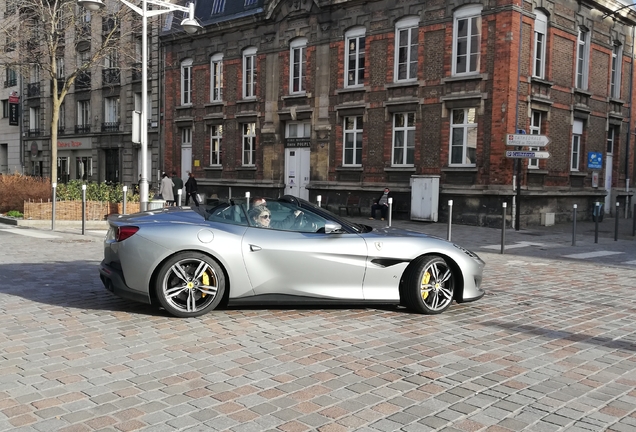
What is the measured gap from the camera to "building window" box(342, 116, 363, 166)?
2525 centimetres

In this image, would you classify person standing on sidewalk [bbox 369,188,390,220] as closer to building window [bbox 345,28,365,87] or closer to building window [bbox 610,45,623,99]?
building window [bbox 345,28,365,87]

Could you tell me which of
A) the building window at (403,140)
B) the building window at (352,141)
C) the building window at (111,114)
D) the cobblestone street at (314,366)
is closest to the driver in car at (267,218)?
the cobblestone street at (314,366)

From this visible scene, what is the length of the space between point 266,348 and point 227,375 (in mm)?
780

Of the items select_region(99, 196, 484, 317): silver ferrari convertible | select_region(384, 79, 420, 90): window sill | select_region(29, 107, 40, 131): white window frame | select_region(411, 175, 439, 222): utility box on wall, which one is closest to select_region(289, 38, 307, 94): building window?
select_region(384, 79, 420, 90): window sill

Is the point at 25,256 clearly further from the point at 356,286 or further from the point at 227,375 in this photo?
the point at 227,375

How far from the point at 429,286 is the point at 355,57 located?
19782 mm

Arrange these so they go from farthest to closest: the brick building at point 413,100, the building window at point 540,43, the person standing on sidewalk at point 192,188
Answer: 1. the person standing on sidewalk at point 192,188
2. the building window at point 540,43
3. the brick building at point 413,100

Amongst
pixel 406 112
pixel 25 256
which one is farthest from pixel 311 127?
pixel 25 256

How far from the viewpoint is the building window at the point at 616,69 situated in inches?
1080

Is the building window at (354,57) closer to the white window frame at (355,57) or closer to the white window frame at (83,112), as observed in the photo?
the white window frame at (355,57)

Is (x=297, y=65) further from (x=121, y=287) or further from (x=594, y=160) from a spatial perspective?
(x=121, y=287)

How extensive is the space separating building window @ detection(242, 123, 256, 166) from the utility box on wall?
9491mm

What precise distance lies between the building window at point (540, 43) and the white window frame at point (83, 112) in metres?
29.7

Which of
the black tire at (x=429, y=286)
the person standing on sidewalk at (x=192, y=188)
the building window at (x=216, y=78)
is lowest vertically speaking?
the black tire at (x=429, y=286)
